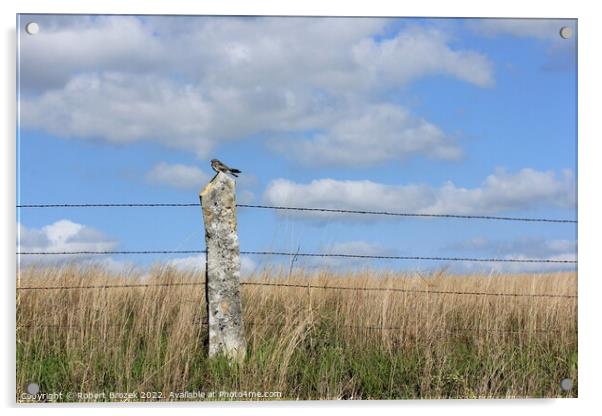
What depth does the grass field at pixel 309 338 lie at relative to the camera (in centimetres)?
618

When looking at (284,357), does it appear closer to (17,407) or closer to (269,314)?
(269,314)

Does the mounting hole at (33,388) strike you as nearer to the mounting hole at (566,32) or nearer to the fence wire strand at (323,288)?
the fence wire strand at (323,288)

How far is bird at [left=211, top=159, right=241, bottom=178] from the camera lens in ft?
21.1

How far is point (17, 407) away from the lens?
5.91 meters

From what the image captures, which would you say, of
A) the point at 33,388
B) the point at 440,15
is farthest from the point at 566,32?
the point at 33,388

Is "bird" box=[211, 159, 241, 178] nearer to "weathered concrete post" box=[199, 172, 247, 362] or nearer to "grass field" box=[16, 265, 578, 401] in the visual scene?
"weathered concrete post" box=[199, 172, 247, 362]

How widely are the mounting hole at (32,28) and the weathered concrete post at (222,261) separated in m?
1.63

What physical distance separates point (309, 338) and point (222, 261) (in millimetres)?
895

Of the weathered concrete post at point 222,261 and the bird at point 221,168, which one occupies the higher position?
the bird at point 221,168

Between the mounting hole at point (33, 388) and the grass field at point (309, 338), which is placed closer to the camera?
the mounting hole at point (33, 388)

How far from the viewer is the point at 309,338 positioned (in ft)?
21.6

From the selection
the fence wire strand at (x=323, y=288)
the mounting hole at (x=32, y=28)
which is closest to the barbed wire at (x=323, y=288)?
the fence wire strand at (x=323, y=288)

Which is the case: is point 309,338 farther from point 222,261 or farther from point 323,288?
point 222,261
